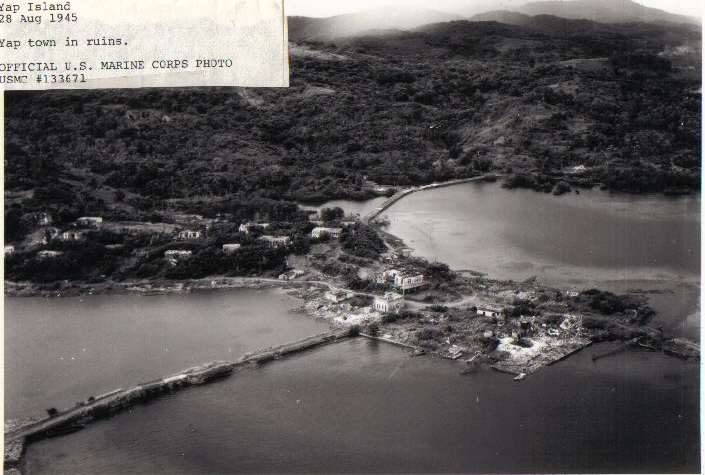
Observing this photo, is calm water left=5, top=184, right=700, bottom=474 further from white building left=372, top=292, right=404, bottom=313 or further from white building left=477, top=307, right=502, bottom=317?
white building left=477, top=307, right=502, bottom=317

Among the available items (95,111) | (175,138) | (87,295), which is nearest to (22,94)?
(95,111)

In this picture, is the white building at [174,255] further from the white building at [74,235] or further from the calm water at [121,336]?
the white building at [74,235]

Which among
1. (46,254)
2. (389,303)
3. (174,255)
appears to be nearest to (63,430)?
(46,254)

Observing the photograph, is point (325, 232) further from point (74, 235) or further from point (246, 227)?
point (74, 235)

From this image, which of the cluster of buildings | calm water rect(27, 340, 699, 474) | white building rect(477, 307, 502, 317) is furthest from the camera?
the cluster of buildings

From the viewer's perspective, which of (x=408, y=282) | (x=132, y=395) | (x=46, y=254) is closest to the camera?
(x=132, y=395)

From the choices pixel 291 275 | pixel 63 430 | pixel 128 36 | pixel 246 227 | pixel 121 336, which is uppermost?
pixel 128 36

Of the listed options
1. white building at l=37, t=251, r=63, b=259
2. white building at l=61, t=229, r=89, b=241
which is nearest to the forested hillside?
white building at l=61, t=229, r=89, b=241

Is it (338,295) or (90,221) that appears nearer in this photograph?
(338,295)
